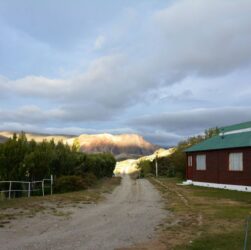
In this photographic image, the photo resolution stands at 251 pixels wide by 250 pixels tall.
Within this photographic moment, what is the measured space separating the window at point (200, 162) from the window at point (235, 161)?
4.81 meters

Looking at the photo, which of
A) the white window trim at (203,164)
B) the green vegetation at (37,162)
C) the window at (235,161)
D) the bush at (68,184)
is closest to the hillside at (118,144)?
the white window trim at (203,164)

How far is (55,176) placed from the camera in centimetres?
2961

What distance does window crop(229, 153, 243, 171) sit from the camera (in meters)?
27.9

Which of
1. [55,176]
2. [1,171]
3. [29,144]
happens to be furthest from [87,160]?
[1,171]

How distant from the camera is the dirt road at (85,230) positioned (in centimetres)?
1016

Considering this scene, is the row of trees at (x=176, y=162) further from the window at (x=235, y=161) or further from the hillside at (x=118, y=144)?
the hillside at (x=118, y=144)

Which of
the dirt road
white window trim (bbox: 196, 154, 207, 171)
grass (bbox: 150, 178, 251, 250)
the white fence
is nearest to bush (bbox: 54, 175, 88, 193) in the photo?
the white fence

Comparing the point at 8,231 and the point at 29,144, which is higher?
the point at 29,144

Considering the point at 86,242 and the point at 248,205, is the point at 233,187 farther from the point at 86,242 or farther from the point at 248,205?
the point at 86,242

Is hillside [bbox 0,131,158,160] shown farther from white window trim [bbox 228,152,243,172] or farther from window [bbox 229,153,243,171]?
window [bbox 229,153,243,171]

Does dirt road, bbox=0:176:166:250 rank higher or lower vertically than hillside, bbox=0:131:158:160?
lower

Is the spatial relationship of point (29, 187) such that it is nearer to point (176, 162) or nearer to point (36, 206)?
point (36, 206)

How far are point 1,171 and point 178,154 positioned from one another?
1097 inches

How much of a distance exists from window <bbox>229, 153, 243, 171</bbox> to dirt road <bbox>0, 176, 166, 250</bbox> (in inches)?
492
